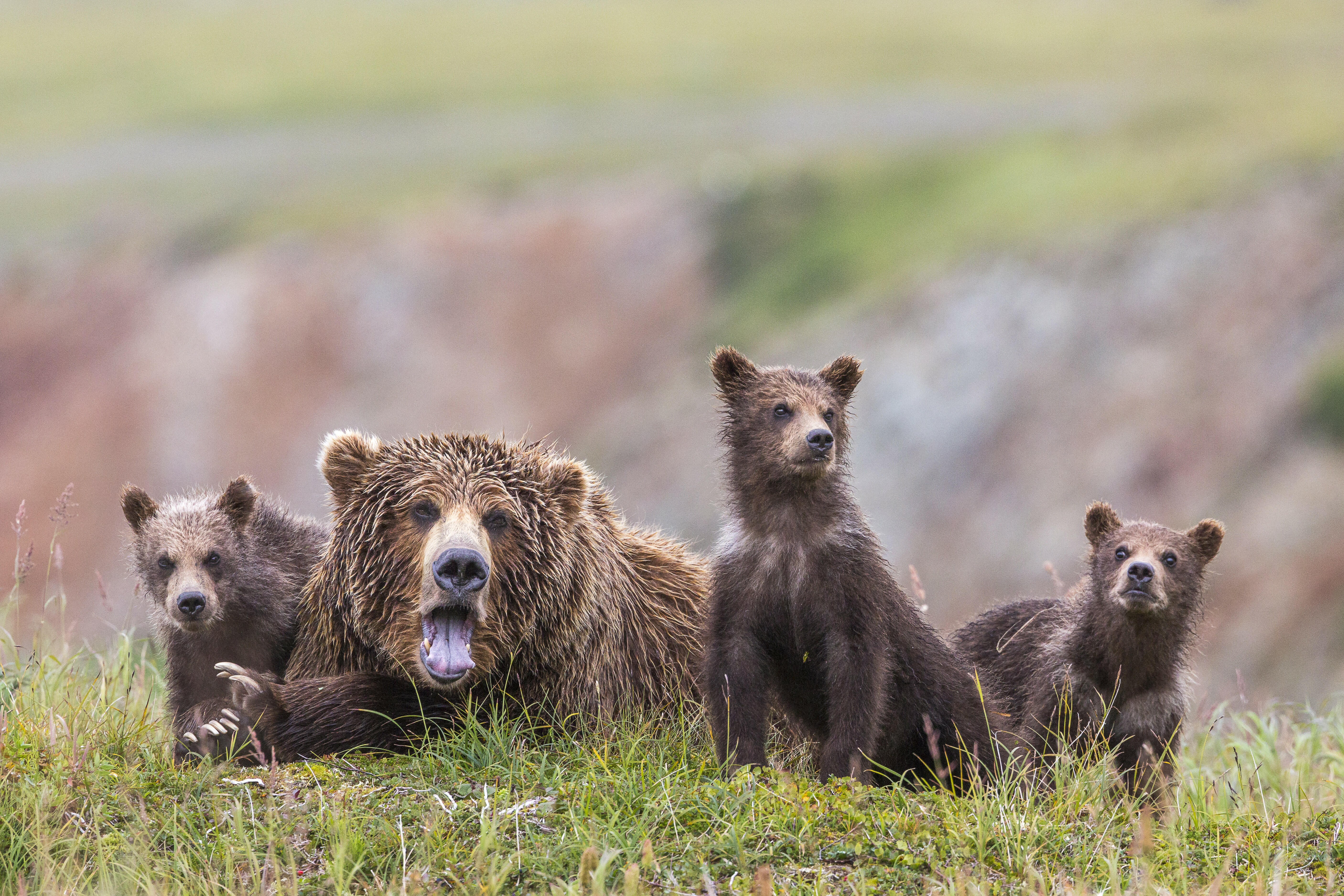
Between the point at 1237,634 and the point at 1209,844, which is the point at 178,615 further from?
the point at 1237,634

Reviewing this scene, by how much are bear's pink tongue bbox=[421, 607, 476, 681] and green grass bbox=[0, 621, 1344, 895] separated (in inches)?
10.2

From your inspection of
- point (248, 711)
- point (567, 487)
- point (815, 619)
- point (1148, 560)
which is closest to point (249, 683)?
point (248, 711)

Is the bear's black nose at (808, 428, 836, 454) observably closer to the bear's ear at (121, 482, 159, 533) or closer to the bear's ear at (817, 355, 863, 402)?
the bear's ear at (817, 355, 863, 402)

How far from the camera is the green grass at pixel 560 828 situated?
4.70 metres

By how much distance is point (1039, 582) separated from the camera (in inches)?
1006

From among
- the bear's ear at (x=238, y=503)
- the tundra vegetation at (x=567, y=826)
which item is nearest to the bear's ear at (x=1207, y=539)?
the tundra vegetation at (x=567, y=826)

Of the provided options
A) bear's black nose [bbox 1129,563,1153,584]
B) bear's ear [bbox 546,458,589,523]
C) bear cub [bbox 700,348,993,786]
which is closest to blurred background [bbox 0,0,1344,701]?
bear's ear [bbox 546,458,589,523]

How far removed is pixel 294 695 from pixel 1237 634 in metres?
20.7

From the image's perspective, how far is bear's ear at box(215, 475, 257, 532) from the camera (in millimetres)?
6746

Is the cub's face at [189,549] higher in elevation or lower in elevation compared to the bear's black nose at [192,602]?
higher

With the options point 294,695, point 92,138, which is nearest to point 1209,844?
point 294,695

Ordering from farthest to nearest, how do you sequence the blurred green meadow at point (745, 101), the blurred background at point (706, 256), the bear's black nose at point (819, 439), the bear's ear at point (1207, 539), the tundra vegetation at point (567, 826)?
the blurred green meadow at point (745, 101), the blurred background at point (706, 256), the bear's ear at point (1207, 539), the bear's black nose at point (819, 439), the tundra vegetation at point (567, 826)

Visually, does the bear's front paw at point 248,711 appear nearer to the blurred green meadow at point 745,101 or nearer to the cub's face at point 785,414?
the cub's face at point 785,414

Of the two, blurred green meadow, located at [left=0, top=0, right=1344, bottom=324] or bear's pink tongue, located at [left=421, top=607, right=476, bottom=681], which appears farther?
blurred green meadow, located at [left=0, top=0, right=1344, bottom=324]
